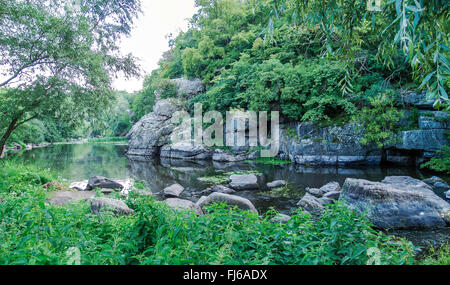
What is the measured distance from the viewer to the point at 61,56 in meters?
7.99

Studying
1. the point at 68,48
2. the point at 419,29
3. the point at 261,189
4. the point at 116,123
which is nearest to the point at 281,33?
the point at 261,189

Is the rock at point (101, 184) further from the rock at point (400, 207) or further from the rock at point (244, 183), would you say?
the rock at point (400, 207)

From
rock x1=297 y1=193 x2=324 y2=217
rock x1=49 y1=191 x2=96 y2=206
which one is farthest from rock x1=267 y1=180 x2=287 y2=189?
rock x1=49 y1=191 x2=96 y2=206

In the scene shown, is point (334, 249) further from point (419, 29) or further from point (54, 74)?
point (54, 74)

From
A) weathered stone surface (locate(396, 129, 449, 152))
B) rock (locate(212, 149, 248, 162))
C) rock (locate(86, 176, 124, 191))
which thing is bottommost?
rock (locate(86, 176, 124, 191))

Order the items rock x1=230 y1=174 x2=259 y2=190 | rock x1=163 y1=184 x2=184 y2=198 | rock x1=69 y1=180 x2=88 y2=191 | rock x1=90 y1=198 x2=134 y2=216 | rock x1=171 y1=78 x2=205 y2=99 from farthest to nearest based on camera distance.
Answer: rock x1=171 y1=78 x2=205 y2=99
rock x1=230 y1=174 x2=259 y2=190
rock x1=69 y1=180 x2=88 y2=191
rock x1=163 y1=184 x2=184 y2=198
rock x1=90 y1=198 x2=134 y2=216

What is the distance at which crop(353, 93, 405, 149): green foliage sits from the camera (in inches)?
577

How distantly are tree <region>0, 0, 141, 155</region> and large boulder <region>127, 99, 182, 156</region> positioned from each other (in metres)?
17.0

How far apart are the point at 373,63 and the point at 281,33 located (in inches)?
324

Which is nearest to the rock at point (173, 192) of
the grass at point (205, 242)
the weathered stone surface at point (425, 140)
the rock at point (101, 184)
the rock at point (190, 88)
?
the rock at point (101, 184)

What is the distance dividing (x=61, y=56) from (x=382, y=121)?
55.9 feet

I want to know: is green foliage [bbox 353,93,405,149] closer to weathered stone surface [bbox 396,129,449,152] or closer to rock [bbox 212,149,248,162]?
weathered stone surface [bbox 396,129,449,152]

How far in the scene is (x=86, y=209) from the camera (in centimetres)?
473

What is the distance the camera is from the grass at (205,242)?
1985 mm
